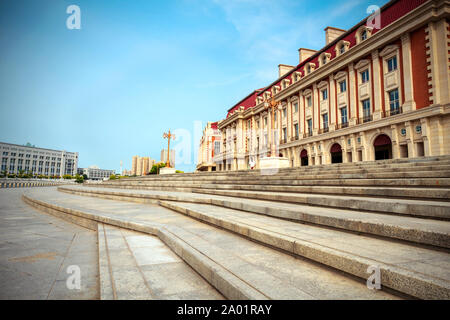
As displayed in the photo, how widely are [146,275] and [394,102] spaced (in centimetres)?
2380

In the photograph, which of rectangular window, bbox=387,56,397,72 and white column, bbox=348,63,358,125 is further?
white column, bbox=348,63,358,125

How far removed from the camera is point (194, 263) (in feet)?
9.82

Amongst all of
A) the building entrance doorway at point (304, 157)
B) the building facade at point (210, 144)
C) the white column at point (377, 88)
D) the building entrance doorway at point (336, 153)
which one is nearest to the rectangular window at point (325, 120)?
the building entrance doorway at point (336, 153)

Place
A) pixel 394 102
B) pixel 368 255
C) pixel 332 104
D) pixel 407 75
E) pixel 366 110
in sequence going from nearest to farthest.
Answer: pixel 368 255
pixel 407 75
pixel 394 102
pixel 366 110
pixel 332 104

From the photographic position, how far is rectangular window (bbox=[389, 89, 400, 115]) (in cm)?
1960

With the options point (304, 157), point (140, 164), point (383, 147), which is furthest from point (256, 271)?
point (140, 164)

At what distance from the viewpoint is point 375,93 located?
69.1 feet

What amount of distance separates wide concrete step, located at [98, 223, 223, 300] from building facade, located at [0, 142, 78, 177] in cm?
15895

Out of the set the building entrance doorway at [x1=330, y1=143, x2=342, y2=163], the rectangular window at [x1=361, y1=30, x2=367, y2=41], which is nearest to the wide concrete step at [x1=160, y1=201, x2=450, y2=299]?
the building entrance doorway at [x1=330, y1=143, x2=342, y2=163]

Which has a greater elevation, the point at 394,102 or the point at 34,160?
the point at 34,160

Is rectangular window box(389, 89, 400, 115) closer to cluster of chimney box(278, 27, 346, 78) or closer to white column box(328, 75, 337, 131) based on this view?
white column box(328, 75, 337, 131)

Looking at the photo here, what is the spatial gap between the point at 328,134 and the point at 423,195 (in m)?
22.6

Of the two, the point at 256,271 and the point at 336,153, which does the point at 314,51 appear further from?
the point at 256,271
